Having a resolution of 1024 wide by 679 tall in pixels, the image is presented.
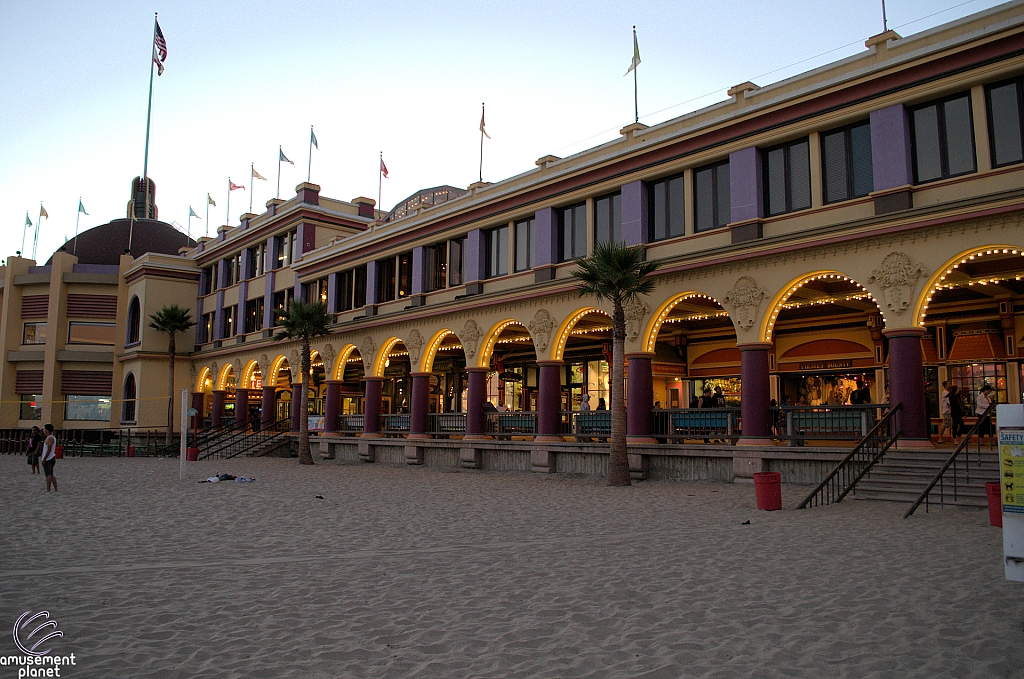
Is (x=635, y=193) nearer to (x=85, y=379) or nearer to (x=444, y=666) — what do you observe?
(x=444, y=666)

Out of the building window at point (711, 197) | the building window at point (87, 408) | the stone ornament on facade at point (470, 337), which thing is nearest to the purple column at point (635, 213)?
the building window at point (711, 197)

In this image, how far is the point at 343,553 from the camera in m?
11.4

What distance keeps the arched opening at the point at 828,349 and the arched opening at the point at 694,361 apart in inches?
80.8

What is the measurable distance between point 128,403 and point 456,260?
109 feet

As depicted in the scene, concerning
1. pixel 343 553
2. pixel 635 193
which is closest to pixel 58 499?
pixel 343 553

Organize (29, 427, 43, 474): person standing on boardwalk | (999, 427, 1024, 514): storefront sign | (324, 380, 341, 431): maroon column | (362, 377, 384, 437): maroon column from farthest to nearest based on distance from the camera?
(324, 380, 341, 431): maroon column
(362, 377, 384, 437): maroon column
(29, 427, 43, 474): person standing on boardwalk
(999, 427, 1024, 514): storefront sign

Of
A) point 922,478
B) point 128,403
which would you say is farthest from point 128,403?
point 922,478

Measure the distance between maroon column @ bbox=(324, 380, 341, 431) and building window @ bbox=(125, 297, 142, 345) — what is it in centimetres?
2337

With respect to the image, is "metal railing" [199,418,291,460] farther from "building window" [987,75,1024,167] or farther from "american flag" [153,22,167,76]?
"building window" [987,75,1024,167]

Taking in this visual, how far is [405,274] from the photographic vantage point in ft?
115

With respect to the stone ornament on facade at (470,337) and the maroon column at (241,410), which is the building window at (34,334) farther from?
the stone ornament on facade at (470,337)

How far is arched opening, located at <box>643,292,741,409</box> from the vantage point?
28547 millimetres

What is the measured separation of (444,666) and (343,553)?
17.6 ft

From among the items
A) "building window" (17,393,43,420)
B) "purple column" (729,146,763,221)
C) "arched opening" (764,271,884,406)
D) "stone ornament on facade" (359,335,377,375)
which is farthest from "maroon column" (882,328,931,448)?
"building window" (17,393,43,420)
